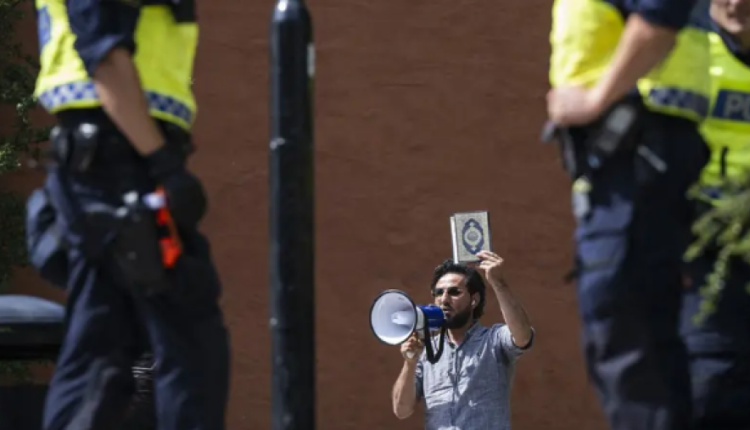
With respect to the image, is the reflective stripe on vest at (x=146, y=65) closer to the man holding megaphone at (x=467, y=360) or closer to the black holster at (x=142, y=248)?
the black holster at (x=142, y=248)

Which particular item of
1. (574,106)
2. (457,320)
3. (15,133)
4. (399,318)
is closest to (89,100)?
(574,106)

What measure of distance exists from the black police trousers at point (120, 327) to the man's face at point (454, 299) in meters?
2.66

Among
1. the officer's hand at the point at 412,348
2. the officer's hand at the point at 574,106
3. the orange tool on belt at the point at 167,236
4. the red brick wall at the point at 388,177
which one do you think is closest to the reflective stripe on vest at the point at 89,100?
the orange tool on belt at the point at 167,236

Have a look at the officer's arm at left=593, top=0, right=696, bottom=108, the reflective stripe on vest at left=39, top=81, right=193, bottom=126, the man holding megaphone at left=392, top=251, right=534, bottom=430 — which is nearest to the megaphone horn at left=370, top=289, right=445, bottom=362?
the man holding megaphone at left=392, top=251, right=534, bottom=430

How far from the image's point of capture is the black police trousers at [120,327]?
3.67 m

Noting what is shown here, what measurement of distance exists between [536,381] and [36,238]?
200 inches

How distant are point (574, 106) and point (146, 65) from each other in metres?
1.04

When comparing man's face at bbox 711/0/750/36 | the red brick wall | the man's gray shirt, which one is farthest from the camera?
the red brick wall

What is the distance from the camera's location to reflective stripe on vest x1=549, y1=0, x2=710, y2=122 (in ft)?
11.6

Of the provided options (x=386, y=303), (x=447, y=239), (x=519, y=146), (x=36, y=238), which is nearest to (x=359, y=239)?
(x=447, y=239)

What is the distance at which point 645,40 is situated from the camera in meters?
3.39

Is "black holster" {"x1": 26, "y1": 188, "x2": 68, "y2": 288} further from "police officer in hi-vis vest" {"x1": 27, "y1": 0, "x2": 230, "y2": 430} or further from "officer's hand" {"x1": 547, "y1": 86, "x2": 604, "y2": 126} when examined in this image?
"officer's hand" {"x1": 547, "y1": 86, "x2": 604, "y2": 126}

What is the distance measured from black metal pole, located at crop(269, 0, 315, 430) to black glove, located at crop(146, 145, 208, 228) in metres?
0.19

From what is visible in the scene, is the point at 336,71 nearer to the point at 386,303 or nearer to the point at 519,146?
the point at 519,146
